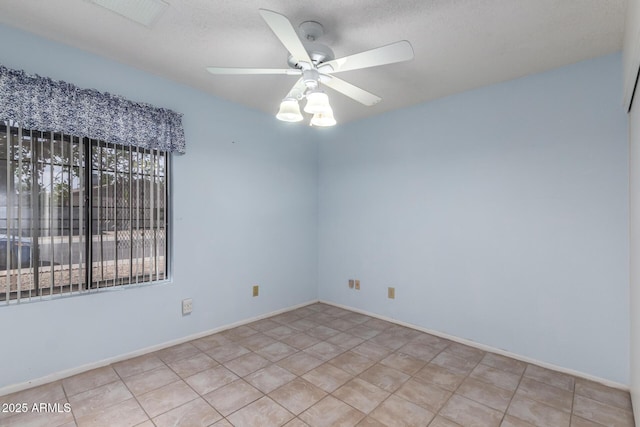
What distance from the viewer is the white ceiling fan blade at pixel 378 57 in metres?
1.53

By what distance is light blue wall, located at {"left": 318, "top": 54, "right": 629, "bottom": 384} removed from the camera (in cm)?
224

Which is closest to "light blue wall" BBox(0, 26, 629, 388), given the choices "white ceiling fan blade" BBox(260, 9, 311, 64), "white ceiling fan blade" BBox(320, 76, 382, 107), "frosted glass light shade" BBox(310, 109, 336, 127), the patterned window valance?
the patterned window valance

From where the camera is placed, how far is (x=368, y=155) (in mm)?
3645

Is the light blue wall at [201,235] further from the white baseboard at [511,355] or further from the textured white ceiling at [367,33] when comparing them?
the white baseboard at [511,355]

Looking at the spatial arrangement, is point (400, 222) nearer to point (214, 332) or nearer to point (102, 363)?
point (214, 332)

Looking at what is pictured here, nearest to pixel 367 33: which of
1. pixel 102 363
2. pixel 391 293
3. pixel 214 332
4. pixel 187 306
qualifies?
pixel 391 293

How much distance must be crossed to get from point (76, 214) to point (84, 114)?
2.36 ft

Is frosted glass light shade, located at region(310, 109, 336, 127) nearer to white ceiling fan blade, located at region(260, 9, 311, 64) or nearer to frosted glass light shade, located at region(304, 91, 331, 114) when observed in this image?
frosted glass light shade, located at region(304, 91, 331, 114)

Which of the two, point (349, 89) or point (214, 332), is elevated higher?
point (349, 89)

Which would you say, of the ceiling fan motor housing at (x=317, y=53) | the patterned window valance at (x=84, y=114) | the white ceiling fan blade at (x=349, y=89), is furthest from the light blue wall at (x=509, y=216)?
the patterned window valance at (x=84, y=114)

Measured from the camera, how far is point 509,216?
265 centimetres

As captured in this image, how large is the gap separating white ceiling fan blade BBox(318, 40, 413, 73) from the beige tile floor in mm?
2016

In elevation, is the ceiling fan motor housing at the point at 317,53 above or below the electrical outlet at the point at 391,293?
above

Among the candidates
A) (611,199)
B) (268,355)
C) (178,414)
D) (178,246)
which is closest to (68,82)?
(178,246)
